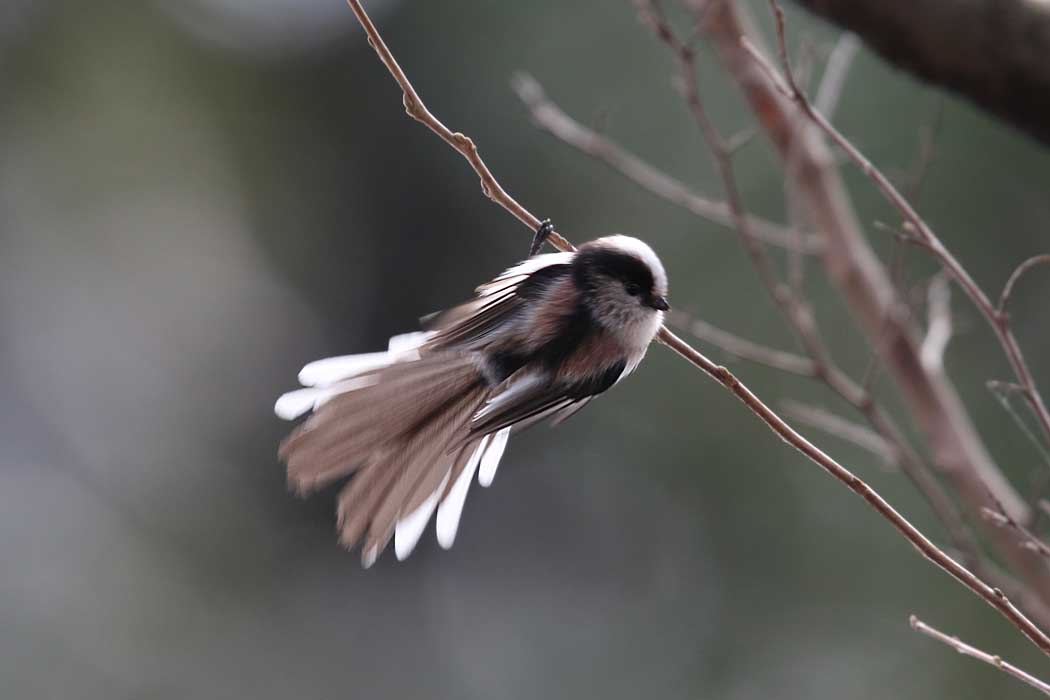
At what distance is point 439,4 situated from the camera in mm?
7289

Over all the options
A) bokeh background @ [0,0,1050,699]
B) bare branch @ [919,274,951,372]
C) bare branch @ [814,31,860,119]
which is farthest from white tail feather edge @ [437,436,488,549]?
bokeh background @ [0,0,1050,699]

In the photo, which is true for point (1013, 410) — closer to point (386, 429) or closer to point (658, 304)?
point (658, 304)

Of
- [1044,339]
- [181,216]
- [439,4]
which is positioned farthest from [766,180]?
[181,216]

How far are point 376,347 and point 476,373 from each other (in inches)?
226

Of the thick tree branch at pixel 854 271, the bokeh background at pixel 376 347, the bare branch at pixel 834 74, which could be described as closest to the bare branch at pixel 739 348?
the thick tree branch at pixel 854 271

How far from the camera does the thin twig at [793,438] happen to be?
1251mm

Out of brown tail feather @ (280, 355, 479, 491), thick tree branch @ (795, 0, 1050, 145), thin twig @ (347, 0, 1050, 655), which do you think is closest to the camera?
thin twig @ (347, 0, 1050, 655)

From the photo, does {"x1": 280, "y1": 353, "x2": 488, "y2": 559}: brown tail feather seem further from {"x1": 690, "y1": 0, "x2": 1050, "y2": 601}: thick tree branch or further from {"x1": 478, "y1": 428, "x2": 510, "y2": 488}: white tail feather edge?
{"x1": 690, "y1": 0, "x2": 1050, "y2": 601}: thick tree branch

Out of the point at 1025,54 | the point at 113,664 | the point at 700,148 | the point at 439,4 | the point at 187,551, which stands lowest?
the point at 113,664

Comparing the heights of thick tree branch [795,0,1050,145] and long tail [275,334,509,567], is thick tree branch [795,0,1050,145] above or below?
above

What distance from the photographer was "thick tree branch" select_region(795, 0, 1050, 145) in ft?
6.51

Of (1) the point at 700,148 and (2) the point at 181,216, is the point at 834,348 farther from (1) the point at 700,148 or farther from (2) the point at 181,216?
(2) the point at 181,216

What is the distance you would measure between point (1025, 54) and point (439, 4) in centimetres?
577

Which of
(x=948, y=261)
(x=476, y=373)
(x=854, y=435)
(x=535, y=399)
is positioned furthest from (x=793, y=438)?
(x=854, y=435)
